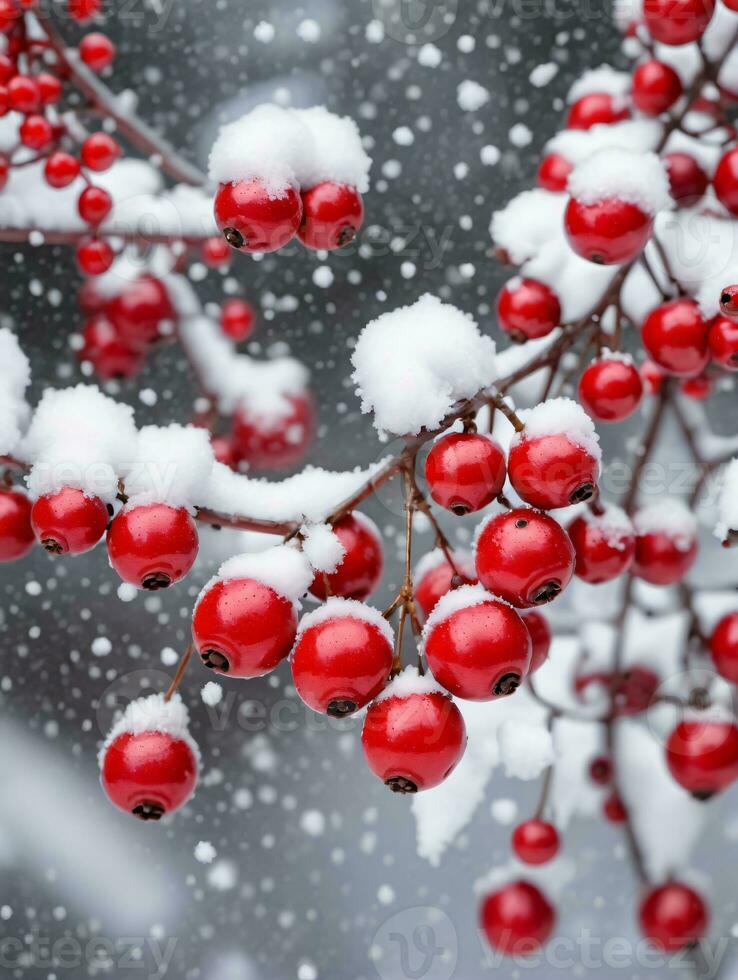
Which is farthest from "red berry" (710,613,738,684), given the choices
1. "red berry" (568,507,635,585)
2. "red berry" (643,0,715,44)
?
"red berry" (643,0,715,44)

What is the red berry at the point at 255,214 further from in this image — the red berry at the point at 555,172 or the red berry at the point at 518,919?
the red berry at the point at 518,919

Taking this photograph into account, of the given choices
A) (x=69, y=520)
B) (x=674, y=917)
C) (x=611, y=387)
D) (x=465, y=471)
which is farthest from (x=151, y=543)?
(x=674, y=917)

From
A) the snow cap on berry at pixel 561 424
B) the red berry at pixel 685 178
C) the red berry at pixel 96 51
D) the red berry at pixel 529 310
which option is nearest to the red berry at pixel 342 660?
the snow cap on berry at pixel 561 424

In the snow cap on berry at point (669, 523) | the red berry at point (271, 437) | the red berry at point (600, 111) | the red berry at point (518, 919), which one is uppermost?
the red berry at point (600, 111)

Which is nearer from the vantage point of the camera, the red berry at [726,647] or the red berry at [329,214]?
the red berry at [329,214]

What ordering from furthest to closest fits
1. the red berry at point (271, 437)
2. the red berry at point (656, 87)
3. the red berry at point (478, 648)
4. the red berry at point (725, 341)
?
the red berry at point (271, 437) → the red berry at point (656, 87) → the red berry at point (725, 341) → the red berry at point (478, 648)

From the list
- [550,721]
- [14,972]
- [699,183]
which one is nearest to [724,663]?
[550,721]

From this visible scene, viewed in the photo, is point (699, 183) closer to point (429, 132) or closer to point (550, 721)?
point (429, 132)
